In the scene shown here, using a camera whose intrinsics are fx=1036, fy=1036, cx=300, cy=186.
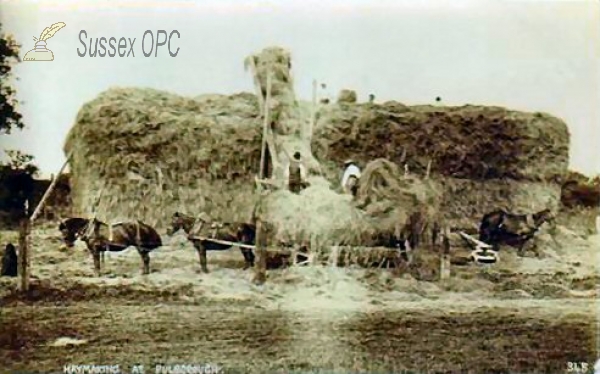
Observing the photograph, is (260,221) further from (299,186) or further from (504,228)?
(504,228)

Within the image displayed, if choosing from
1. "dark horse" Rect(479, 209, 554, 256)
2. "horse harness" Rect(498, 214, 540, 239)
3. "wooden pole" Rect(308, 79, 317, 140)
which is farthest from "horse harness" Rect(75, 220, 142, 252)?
"horse harness" Rect(498, 214, 540, 239)

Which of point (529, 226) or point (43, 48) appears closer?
point (43, 48)

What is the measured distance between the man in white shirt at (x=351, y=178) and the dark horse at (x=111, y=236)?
22.2 inches

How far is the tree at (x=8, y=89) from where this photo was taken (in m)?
2.94

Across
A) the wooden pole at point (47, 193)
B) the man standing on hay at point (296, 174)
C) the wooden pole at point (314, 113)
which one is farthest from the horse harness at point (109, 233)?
the wooden pole at point (314, 113)

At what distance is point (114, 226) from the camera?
2.99 meters

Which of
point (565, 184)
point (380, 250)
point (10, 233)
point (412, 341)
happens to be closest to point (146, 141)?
point (10, 233)

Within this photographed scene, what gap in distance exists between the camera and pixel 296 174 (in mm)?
3018

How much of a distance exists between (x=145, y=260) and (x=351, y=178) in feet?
2.11

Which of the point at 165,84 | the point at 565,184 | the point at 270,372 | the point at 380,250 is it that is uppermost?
the point at 165,84

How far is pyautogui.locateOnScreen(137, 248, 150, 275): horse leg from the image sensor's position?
3.00 m

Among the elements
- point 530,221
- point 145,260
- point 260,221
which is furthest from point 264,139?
point 530,221

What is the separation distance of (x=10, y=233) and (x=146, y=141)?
47cm

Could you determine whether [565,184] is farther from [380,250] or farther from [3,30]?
[3,30]
